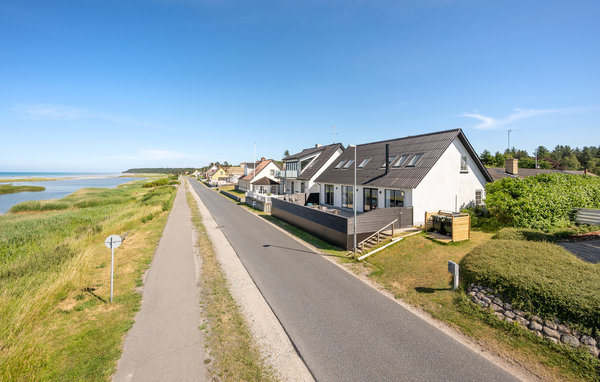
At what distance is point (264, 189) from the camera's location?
49094 millimetres

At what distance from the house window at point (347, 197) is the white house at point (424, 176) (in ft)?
0.96

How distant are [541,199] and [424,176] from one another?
692 cm

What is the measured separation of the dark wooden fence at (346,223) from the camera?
15086mm

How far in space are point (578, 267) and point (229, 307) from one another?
39.2 feet

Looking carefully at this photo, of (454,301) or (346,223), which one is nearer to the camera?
(454,301)

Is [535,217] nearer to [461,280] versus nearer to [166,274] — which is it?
[461,280]

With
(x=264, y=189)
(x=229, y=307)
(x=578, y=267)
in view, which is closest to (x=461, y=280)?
(x=578, y=267)

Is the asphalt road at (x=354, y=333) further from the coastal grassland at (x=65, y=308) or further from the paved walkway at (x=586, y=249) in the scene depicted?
the paved walkway at (x=586, y=249)

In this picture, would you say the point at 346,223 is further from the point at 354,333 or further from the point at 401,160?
the point at 401,160

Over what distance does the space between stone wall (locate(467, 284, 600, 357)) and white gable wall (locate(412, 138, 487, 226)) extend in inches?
368

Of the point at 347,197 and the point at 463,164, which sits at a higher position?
the point at 463,164

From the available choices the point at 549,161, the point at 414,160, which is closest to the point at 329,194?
the point at 414,160

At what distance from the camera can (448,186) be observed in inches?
757

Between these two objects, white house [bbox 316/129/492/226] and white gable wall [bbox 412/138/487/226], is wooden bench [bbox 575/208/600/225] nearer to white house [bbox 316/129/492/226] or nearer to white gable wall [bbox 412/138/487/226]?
white house [bbox 316/129/492/226]
